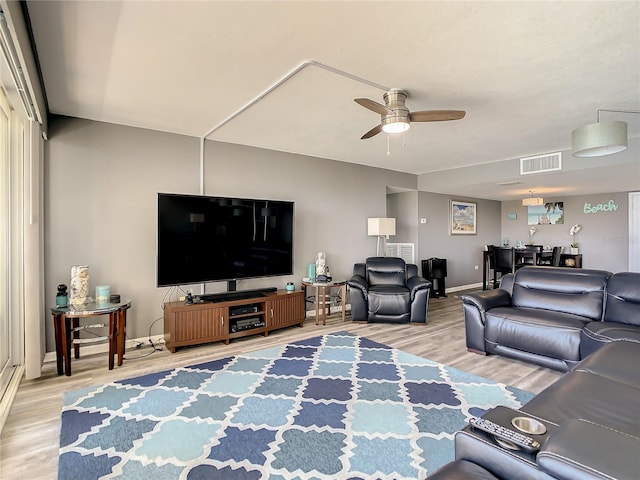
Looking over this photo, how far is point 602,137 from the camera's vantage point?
280 centimetres

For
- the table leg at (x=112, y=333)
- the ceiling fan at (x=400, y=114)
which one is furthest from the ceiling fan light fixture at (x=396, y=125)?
the table leg at (x=112, y=333)

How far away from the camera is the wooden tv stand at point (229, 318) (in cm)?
349

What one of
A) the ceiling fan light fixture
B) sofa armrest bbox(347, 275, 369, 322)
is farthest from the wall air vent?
the ceiling fan light fixture

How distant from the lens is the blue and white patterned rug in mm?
1786

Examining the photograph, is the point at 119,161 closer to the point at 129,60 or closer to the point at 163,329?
the point at 129,60

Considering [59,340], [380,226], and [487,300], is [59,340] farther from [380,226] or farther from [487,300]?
[380,226]

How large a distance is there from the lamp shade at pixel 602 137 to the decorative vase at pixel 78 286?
4.69m

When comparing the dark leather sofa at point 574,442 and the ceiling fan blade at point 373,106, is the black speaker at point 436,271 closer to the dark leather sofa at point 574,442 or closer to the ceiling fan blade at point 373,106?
the ceiling fan blade at point 373,106

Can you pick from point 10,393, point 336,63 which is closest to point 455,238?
point 336,63

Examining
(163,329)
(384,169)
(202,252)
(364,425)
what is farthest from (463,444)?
(384,169)

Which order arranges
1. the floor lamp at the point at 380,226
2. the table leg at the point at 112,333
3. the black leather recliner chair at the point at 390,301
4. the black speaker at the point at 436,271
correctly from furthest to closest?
the black speaker at the point at 436,271 → the floor lamp at the point at 380,226 → the black leather recliner chair at the point at 390,301 → the table leg at the point at 112,333

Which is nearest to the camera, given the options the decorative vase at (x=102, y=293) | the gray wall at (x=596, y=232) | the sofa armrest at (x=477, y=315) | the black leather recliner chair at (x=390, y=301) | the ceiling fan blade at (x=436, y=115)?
the ceiling fan blade at (x=436, y=115)

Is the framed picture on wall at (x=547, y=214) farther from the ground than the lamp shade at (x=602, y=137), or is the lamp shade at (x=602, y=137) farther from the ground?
the lamp shade at (x=602, y=137)

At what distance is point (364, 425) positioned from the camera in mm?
2166
